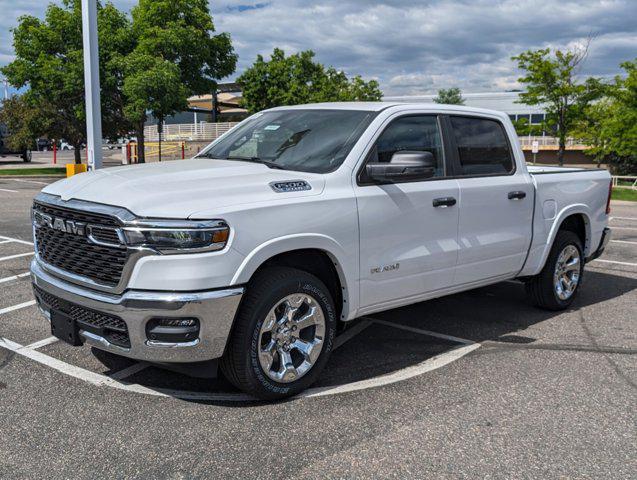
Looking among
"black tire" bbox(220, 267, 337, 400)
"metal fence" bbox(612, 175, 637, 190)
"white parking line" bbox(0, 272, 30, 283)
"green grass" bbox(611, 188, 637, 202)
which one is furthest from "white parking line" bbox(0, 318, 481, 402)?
"metal fence" bbox(612, 175, 637, 190)

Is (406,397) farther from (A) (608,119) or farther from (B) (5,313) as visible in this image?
(A) (608,119)

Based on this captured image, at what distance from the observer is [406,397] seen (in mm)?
4160

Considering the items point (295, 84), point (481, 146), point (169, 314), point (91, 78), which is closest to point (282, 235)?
point (169, 314)

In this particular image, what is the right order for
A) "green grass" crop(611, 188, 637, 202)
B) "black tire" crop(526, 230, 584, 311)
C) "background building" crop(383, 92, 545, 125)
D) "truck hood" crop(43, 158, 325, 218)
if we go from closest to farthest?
"truck hood" crop(43, 158, 325, 218)
"black tire" crop(526, 230, 584, 311)
"green grass" crop(611, 188, 637, 202)
"background building" crop(383, 92, 545, 125)

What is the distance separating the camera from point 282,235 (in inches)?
153

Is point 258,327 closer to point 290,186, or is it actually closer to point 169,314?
point 169,314

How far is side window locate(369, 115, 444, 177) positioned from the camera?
15.3 feet

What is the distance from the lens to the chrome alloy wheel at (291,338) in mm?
3975

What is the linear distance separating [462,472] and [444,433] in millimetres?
424

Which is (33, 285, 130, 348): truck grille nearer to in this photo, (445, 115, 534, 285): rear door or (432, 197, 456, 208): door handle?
(432, 197, 456, 208): door handle

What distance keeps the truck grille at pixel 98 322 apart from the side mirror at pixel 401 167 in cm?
190

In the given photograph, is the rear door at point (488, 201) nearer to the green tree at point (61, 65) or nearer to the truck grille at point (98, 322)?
the truck grille at point (98, 322)

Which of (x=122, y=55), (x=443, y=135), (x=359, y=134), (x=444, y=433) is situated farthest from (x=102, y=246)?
(x=122, y=55)

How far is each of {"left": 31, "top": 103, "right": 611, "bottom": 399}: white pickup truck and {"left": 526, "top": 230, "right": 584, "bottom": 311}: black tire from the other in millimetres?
542
